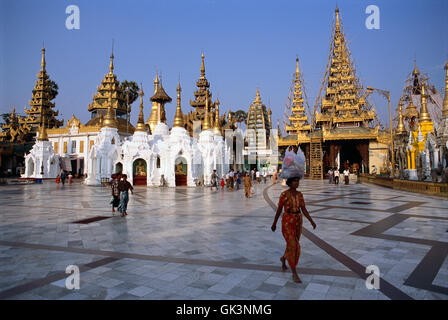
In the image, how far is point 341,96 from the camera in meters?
37.1

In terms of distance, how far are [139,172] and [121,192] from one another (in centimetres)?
1868

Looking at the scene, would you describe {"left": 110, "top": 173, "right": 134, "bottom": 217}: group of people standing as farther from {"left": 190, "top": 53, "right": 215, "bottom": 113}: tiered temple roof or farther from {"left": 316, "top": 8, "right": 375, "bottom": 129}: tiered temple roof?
{"left": 190, "top": 53, "right": 215, "bottom": 113}: tiered temple roof

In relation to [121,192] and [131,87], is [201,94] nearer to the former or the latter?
[131,87]

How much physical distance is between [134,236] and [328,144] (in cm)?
3253

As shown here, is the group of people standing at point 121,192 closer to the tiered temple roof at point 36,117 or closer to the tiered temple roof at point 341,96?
the tiered temple roof at point 341,96

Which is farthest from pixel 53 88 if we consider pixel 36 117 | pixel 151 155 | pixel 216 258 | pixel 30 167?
pixel 216 258

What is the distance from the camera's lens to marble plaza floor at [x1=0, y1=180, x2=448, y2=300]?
11.0ft

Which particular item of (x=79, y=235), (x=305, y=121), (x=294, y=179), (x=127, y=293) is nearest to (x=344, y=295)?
(x=294, y=179)

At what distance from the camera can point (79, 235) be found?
6.21 metres

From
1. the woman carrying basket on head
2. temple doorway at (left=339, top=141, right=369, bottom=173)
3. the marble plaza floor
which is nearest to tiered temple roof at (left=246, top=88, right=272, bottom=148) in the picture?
temple doorway at (left=339, top=141, right=369, bottom=173)

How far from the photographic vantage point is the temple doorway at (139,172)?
1000 inches

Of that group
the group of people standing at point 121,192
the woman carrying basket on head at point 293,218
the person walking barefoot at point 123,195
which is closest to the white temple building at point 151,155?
the group of people standing at point 121,192

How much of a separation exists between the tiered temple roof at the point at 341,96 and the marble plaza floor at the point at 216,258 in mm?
30246
